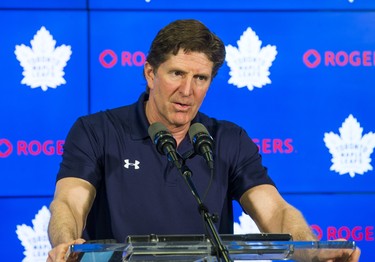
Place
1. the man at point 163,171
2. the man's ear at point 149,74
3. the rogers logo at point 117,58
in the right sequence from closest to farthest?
the man at point 163,171, the man's ear at point 149,74, the rogers logo at point 117,58

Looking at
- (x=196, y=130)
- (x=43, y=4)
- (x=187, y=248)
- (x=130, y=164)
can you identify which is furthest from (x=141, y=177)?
(x=43, y=4)

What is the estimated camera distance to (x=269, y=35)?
3.91 m

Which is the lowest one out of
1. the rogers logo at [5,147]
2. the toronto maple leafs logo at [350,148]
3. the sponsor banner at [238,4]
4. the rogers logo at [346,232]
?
the rogers logo at [346,232]

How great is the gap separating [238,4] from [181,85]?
133 cm

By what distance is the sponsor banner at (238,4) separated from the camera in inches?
153

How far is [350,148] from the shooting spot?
3.88 meters

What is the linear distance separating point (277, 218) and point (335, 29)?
1560mm

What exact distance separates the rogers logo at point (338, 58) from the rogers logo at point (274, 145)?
0.39 m

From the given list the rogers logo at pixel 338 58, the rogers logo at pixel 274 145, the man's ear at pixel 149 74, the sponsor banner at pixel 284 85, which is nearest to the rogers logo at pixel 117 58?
the sponsor banner at pixel 284 85

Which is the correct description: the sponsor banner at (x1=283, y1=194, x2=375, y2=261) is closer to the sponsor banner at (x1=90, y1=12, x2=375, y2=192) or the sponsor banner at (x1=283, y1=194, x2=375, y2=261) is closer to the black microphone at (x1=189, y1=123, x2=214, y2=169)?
the sponsor banner at (x1=90, y1=12, x2=375, y2=192)

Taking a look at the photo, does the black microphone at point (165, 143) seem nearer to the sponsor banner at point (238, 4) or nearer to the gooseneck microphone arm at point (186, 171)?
the gooseneck microphone arm at point (186, 171)

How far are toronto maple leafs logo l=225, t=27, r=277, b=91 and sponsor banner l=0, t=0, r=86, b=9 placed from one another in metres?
0.77

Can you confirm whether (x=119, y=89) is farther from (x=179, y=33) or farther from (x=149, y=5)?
(x=179, y=33)

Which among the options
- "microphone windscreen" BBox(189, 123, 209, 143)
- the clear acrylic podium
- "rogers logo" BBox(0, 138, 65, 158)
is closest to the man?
"microphone windscreen" BBox(189, 123, 209, 143)
